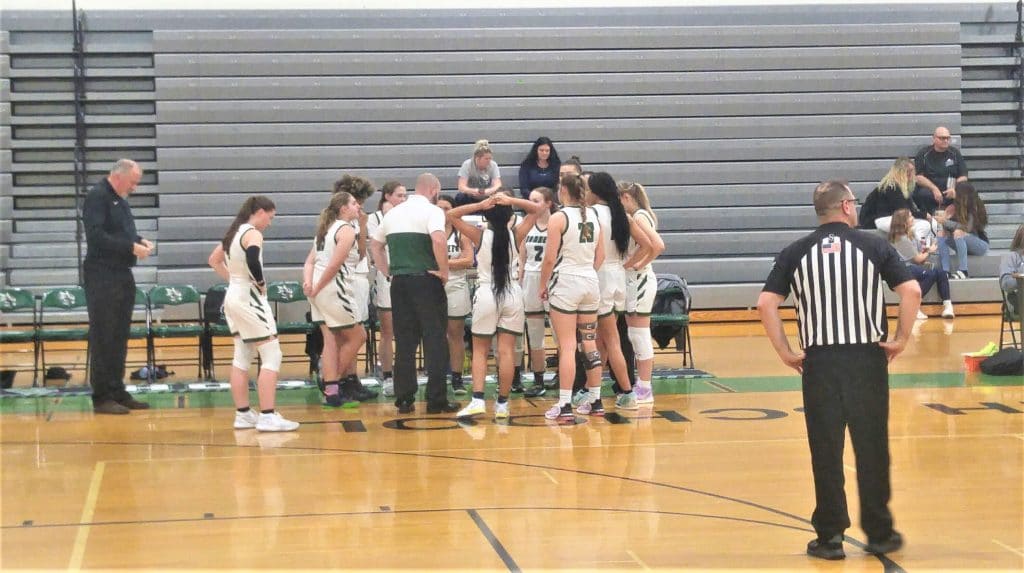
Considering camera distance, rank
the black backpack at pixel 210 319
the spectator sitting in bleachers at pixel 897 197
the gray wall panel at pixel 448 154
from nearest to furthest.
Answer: the black backpack at pixel 210 319, the spectator sitting in bleachers at pixel 897 197, the gray wall panel at pixel 448 154

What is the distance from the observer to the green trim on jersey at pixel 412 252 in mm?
8711

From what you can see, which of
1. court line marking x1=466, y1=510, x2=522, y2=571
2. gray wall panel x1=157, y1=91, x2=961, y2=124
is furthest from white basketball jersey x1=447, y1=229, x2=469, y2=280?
gray wall panel x1=157, y1=91, x2=961, y2=124

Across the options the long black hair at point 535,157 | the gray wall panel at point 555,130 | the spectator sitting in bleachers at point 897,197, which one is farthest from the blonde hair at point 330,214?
the spectator sitting in bleachers at point 897,197

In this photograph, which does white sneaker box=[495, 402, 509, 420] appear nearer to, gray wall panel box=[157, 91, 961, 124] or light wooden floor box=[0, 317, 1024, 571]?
light wooden floor box=[0, 317, 1024, 571]

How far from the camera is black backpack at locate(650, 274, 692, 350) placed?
10.7 metres

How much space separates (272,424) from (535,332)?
2.20 meters

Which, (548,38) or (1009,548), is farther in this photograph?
(548,38)

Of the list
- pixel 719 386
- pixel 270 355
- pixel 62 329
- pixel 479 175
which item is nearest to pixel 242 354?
pixel 270 355

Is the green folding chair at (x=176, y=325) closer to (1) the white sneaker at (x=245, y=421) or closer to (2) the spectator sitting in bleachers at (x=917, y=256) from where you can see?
(1) the white sneaker at (x=245, y=421)

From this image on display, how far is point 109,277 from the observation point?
29.5 ft

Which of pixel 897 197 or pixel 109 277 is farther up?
pixel 897 197

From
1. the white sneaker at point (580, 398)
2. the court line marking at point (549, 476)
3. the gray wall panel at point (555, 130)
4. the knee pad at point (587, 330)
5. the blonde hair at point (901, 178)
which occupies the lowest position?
the court line marking at point (549, 476)

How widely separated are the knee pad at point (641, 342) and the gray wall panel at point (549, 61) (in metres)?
6.87

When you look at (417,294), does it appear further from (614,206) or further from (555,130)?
(555,130)
